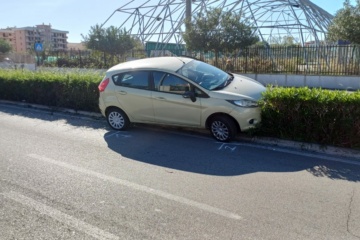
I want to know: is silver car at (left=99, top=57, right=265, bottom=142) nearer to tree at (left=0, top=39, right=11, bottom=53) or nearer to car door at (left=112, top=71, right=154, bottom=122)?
car door at (left=112, top=71, right=154, bottom=122)

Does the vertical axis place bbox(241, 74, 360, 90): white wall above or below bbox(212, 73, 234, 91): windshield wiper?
above

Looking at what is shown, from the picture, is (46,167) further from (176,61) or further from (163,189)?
(176,61)

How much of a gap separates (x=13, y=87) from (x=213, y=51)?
11.0m

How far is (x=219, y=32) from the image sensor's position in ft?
55.8

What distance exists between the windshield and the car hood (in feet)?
0.52

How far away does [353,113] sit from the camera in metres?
5.14

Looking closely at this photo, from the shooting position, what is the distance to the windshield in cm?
606

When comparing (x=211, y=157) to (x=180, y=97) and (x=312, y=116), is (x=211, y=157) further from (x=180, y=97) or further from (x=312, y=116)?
(x=312, y=116)

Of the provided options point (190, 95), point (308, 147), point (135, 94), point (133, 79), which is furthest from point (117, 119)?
point (308, 147)

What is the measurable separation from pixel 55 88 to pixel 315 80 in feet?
40.0

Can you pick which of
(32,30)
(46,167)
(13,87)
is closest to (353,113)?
(46,167)

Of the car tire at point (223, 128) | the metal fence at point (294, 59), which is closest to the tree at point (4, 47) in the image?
the metal fence at point (294, 59)

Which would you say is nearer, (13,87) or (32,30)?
(13,87)

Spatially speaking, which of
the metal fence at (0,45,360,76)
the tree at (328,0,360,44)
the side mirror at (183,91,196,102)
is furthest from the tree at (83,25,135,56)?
the side mirror at (183,91,196,102)
